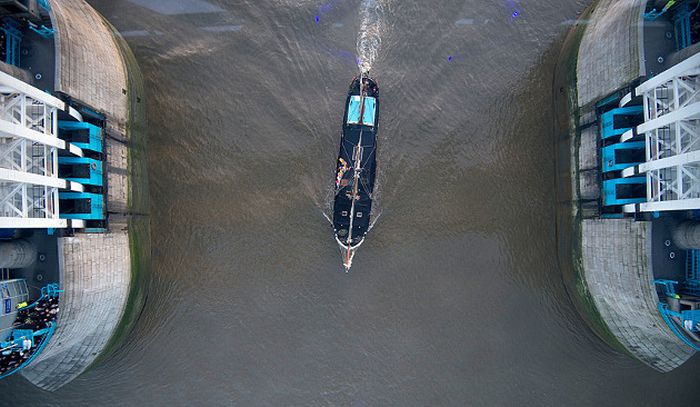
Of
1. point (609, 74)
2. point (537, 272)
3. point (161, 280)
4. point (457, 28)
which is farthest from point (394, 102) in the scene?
point (161, 280)

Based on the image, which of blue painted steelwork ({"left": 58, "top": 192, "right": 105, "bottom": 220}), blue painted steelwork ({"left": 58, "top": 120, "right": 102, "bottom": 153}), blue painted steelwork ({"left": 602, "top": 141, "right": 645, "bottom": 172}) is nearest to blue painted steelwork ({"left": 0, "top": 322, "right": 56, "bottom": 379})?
blue painted steelwork ({"left": 58, "top": 192, "right": 105, "bottom": 220})

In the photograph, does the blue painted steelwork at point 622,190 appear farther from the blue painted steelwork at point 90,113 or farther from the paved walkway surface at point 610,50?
the blue painted steelwork at point 90,113

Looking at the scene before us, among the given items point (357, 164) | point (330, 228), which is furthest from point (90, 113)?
point (357, 164)

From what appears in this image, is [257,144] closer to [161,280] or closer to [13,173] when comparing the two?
[161,280]

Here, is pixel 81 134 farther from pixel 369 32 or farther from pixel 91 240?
pixel 369 32

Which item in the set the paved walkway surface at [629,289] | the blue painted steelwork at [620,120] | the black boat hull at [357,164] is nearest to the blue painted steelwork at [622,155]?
the blue painted steelwork at [620,120]

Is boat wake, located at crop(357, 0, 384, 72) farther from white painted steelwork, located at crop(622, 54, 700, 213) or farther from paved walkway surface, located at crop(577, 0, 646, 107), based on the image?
white painted steelwork, located at crop(622, 54, 700, 213)
